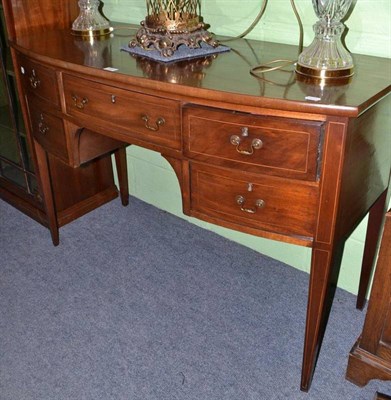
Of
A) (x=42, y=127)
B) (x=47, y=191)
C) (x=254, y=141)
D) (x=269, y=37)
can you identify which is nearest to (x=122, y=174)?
(x=47, y=191)

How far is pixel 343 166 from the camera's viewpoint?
1.03 meters

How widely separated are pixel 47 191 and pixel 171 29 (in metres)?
0.92

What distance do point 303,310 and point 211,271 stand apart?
39cm

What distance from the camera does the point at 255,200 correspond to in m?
1.18

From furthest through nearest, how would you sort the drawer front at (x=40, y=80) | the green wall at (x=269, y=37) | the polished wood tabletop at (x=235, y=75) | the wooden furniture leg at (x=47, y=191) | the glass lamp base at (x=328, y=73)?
the wooden furniture leg at (x=47, y=191) → the drawer front at (x=40, y=80) → the green wall at (x=269, y=37) → the glass lamp base at (x=328, y=73) → the polished wood tabletop at (x=235, y=75)

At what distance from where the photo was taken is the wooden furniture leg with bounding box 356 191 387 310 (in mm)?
1501

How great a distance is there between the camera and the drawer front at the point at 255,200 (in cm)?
112

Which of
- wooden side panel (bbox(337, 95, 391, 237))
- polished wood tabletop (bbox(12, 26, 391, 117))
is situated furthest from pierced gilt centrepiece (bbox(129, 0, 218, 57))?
wooden side panel (bbox(337, 95, 391, 237))

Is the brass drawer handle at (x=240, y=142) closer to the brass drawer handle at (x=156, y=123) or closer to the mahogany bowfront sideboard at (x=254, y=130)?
the mahogany bowfront sideboard at (x=254, y=130)

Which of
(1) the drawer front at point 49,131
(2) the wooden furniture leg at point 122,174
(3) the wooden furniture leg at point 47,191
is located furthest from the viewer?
(2) the wooden furniture leg at point 122,174

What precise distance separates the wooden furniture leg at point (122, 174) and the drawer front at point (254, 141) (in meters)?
1.12

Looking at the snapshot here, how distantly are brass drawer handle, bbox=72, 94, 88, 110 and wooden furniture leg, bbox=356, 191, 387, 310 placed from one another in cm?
92

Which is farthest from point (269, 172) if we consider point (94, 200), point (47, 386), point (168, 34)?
point (94, 200)

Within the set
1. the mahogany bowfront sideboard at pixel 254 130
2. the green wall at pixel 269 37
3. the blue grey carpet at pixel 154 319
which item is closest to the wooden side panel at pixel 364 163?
the mahogany bowfront sideboard at pixel 254 130
